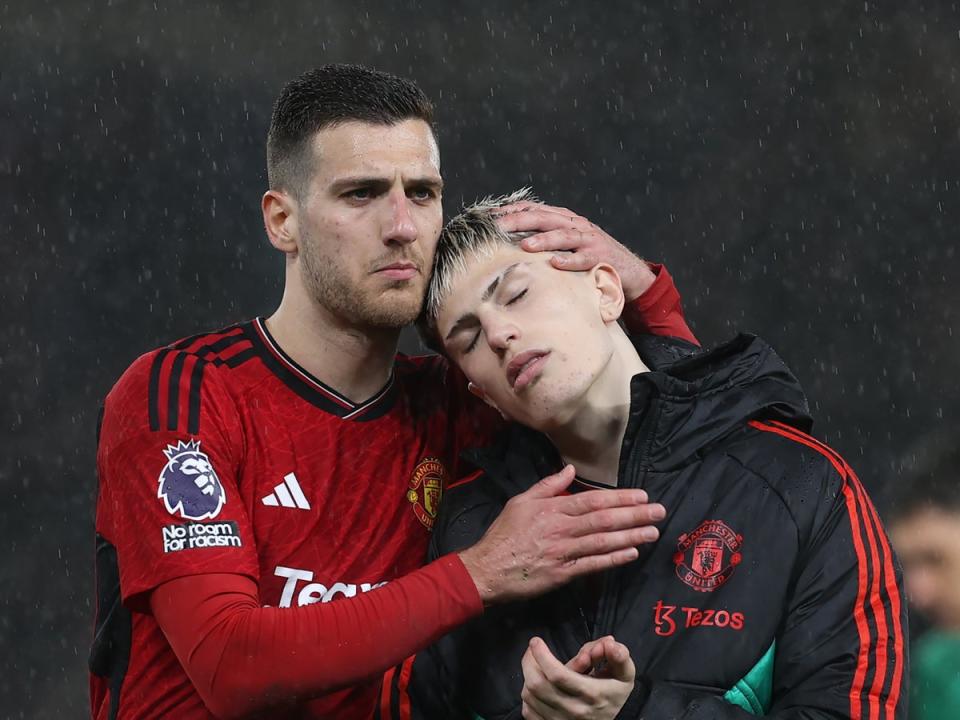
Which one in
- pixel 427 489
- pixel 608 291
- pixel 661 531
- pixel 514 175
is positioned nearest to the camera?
pixel 661 531

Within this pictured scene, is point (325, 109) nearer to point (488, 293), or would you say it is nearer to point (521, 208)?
point (521, 208)

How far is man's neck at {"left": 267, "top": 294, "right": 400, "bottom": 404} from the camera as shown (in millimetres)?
3119

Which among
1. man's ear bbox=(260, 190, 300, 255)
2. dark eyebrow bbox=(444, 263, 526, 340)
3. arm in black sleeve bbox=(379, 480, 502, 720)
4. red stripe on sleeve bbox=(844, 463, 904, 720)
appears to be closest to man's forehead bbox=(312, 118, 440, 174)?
man's ear bbox=(260, 190, 300, 255)

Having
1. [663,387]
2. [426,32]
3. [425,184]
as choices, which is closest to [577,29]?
[426,32]

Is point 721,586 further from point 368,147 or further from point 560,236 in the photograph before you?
point 368,147

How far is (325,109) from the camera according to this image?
3086mm

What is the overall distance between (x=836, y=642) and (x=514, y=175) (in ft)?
13.4

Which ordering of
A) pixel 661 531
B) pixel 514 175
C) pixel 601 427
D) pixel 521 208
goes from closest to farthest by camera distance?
pixel 661 531
pixel 601 427
pixel 521 208
pixel 514 175

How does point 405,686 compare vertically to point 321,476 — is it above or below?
below

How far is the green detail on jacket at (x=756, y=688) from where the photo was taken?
245 cm

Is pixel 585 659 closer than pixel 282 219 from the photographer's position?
Yes

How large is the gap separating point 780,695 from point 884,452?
12.6 feet

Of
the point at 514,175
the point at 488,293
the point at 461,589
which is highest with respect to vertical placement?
the point at 514,175

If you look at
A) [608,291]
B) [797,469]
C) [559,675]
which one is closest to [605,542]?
[559,675]
